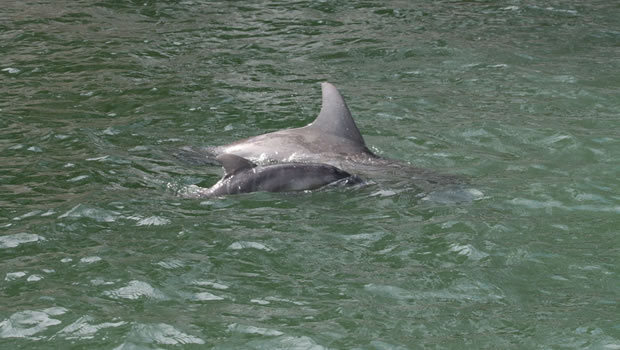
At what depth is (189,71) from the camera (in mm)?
11477

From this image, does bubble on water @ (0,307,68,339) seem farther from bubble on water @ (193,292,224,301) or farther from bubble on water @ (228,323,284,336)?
bubble on water @ (228,323,284,336)

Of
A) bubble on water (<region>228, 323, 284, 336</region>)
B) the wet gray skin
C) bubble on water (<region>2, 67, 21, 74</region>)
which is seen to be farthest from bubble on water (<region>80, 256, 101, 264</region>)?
bubble on water (<region>2, 67, 21, 74</region>)

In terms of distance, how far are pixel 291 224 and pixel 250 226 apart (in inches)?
11.0

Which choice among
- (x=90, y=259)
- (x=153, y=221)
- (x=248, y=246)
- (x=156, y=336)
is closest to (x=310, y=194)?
(x=248, y=246)

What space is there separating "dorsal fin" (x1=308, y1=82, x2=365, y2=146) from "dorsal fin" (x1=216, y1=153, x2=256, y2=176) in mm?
1113

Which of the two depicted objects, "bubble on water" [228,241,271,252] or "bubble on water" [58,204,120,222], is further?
"bubble on water" [58,204,120,222]

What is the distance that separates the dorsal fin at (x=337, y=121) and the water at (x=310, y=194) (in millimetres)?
443

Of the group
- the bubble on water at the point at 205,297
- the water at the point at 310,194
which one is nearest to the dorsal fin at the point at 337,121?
the water at the point at 310,194

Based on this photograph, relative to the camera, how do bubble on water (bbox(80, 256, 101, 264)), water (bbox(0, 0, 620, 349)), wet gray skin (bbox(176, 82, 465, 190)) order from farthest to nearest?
wet gray skin (bbox(176, 82, 465, 190))
bubble on water (bbox(80, 256, 101, 264))
water (bbox(0, 0, 620, 349))

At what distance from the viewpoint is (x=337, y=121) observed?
8281 mm

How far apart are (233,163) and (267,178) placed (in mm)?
276

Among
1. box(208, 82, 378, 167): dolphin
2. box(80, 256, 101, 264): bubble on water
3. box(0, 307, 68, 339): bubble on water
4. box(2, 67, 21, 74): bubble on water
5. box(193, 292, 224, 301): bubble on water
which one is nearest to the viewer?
box(0, 307, 68, 339): bubble on water

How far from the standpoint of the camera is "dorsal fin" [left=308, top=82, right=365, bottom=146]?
8195mm

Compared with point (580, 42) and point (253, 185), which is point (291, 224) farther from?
point (580, 42)
